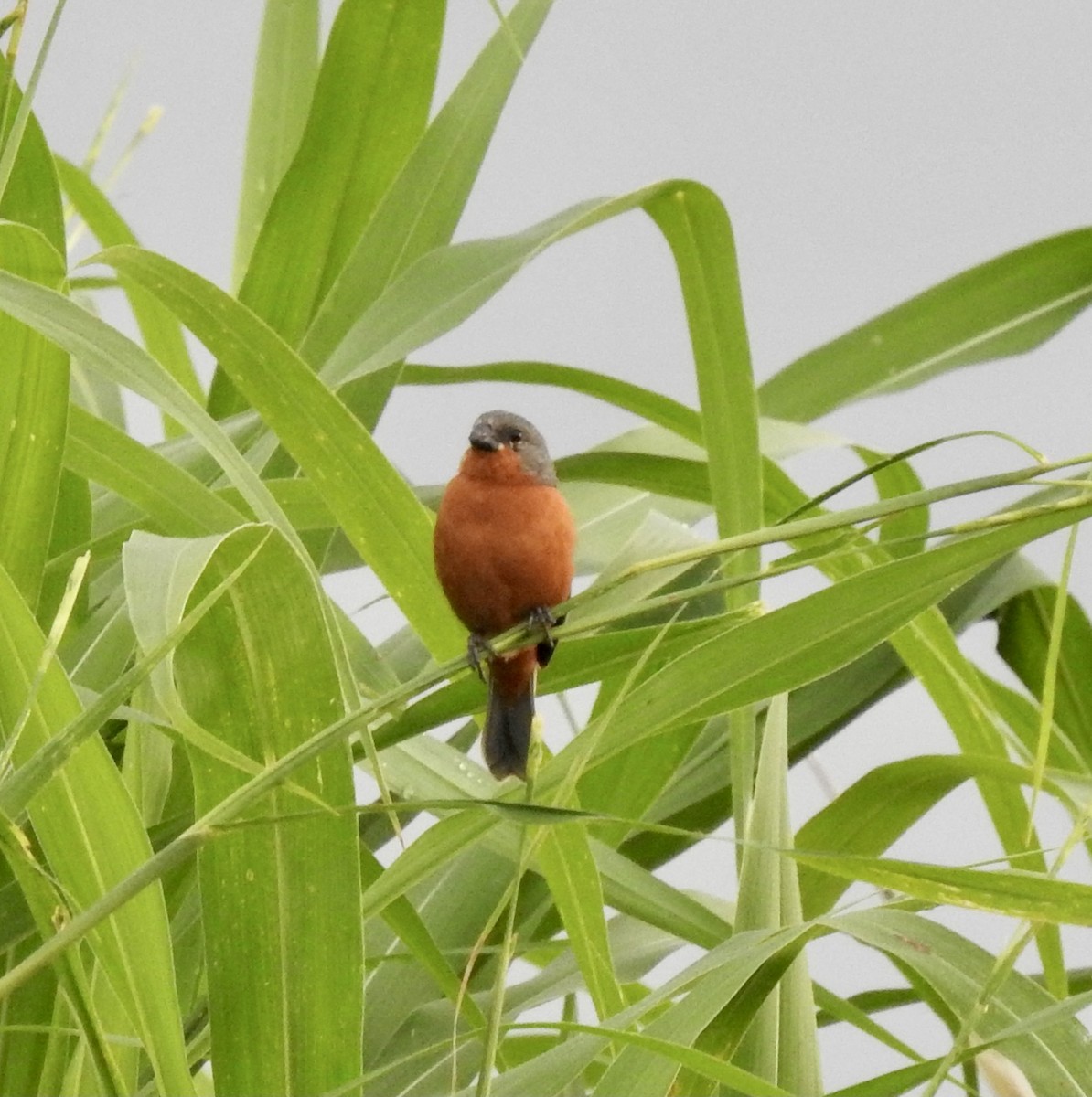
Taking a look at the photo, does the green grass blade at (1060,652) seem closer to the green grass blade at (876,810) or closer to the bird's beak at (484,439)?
the green grass blade at (876,810)

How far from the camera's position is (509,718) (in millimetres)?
1438

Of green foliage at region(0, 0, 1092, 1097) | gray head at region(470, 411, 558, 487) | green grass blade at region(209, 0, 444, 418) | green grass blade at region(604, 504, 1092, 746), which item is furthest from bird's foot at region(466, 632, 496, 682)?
green grass blade at region(209, 0, 444, 418)

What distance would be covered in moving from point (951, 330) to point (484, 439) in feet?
1.78

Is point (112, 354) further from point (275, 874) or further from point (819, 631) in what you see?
point (819, 631)

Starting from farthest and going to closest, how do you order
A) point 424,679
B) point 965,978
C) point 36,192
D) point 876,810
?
point 36,192
point 876,810
point 965,978
point 424,679

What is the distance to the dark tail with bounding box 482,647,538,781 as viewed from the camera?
1.42m

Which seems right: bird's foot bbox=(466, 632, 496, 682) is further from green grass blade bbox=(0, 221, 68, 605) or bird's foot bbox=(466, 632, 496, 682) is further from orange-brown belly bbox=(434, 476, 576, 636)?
green grass blade bbox=(0, 221, 68, 605)

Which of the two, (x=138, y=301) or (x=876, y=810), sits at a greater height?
(x=138, y=301)

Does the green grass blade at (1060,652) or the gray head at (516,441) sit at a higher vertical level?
the gray head at (516,441)

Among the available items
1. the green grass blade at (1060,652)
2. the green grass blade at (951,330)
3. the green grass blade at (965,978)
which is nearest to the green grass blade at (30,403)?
the green grass blade at (965,978)

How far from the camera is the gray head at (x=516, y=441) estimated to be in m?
1.70

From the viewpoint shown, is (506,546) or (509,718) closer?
(509,718)

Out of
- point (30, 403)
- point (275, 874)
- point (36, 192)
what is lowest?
point (275, 874)

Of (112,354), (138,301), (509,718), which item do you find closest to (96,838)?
(112,354)
